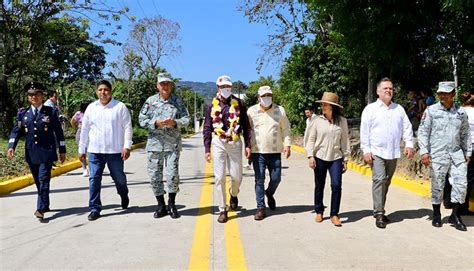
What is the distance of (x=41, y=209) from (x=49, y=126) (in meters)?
1.13

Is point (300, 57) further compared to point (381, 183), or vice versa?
point (300, 57)

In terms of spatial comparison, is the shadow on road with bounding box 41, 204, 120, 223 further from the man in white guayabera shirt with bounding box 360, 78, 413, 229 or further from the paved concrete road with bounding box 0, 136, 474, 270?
the man in white guayabera shirt with bounding box 360, 78, 413, 229

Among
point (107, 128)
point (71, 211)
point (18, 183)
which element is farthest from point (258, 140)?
point (18, 183)

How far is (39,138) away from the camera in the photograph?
6016 mm

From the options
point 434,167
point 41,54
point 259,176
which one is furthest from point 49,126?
point 41,54

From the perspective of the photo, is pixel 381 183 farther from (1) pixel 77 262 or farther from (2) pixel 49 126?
(2) pixel 49 126

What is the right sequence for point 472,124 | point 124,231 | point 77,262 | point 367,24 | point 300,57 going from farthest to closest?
point 300,57
point 367,24
point 472,124
point 124,231
point 77,262

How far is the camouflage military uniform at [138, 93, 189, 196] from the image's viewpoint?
5.94m

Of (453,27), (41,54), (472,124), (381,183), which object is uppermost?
(41,54)

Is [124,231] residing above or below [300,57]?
below

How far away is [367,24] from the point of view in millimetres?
10141

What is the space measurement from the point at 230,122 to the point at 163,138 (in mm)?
935

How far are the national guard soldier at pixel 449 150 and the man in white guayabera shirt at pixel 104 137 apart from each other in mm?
3980

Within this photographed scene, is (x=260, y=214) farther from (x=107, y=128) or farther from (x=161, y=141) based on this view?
(x=107, y=128)
